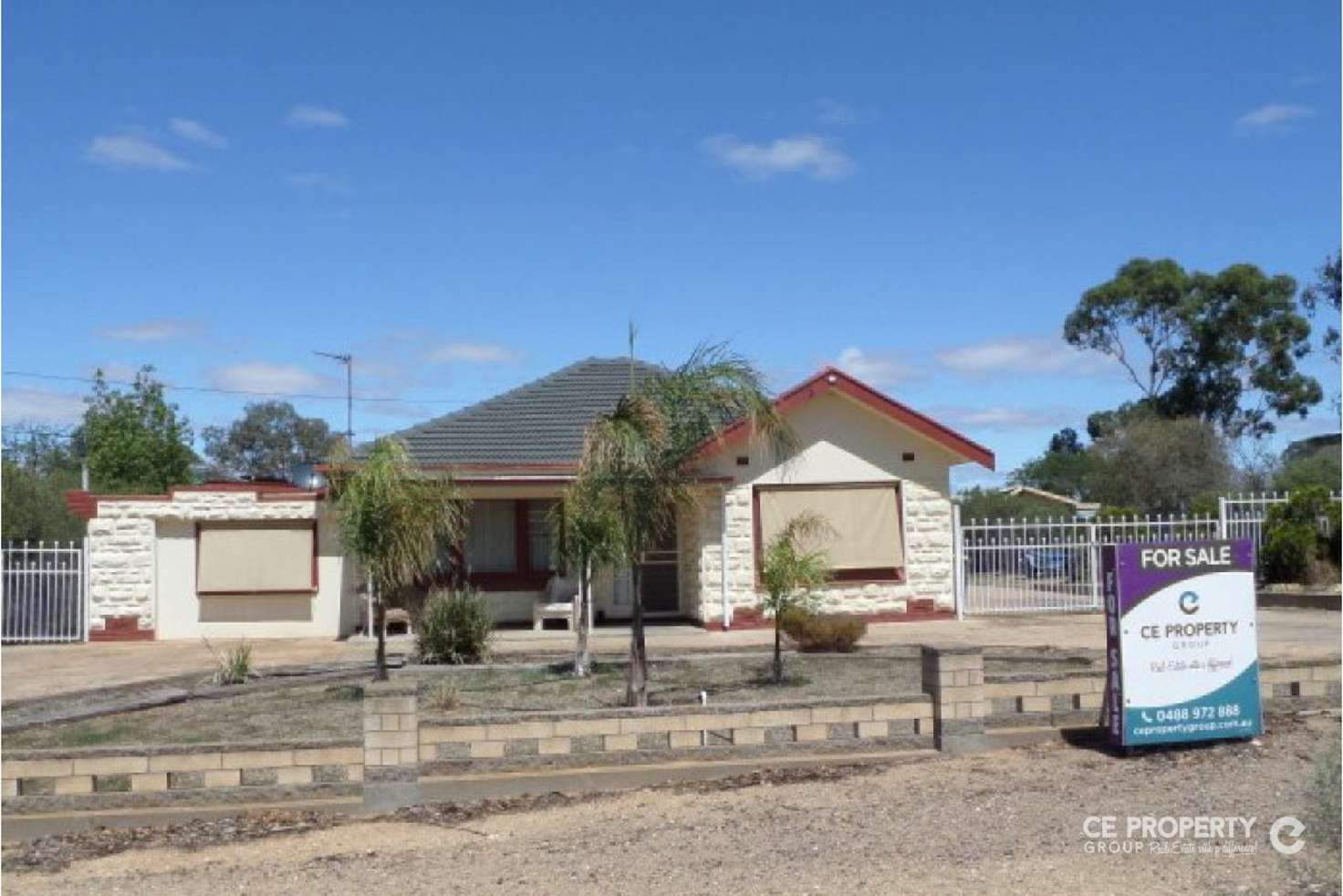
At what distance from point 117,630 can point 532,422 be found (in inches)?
299

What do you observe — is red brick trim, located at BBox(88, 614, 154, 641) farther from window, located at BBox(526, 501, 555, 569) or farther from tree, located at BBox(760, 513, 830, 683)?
tree, located at BBox(760, 513, 830, 683)

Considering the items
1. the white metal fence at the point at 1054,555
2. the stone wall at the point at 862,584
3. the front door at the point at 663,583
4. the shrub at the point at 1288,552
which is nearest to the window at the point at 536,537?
the front door at the point at 663,583

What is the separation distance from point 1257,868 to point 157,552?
1908 cm

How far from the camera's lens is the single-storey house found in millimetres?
22188

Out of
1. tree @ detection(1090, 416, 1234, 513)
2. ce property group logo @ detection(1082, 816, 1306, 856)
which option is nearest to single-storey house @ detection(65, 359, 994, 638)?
ce property group logo @ detection(1082, 816, 1306, 856)

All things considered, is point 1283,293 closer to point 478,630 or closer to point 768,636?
point 768,636

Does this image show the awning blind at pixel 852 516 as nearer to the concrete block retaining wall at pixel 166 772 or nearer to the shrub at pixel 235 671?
the shrub at pixel 235 671


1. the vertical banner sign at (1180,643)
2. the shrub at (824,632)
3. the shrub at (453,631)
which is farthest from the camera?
the shrub at (824,632)

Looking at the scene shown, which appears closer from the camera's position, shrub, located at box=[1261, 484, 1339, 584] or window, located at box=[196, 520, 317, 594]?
Result: window, located at box=[196, 520, 317, 594]

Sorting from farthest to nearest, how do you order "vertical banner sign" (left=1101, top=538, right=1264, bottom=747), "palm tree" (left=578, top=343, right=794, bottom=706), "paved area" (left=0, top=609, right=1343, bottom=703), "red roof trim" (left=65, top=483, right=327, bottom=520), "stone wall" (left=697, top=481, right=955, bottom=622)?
1. "stone wall" (left=697, top=481, right=955, bottom=622)
2. "red roof trim" (left=65, top=483, right=327, bottom=520)
3. "paved area" (left=0, top=609, right=1343, bottom=703)
4. "palm tree" (left=578, top=343, right=794, bottom=706)
5. "vertical banner sign" (left=1101, top=538, right=1264, bottom=747)

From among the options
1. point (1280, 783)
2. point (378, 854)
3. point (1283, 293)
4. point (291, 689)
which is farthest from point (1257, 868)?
point (1283, 293)

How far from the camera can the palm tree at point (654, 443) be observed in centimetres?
1226

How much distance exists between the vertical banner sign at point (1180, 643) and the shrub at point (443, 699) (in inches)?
Result: 220

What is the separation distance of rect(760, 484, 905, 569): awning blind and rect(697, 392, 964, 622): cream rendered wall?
0.18m
